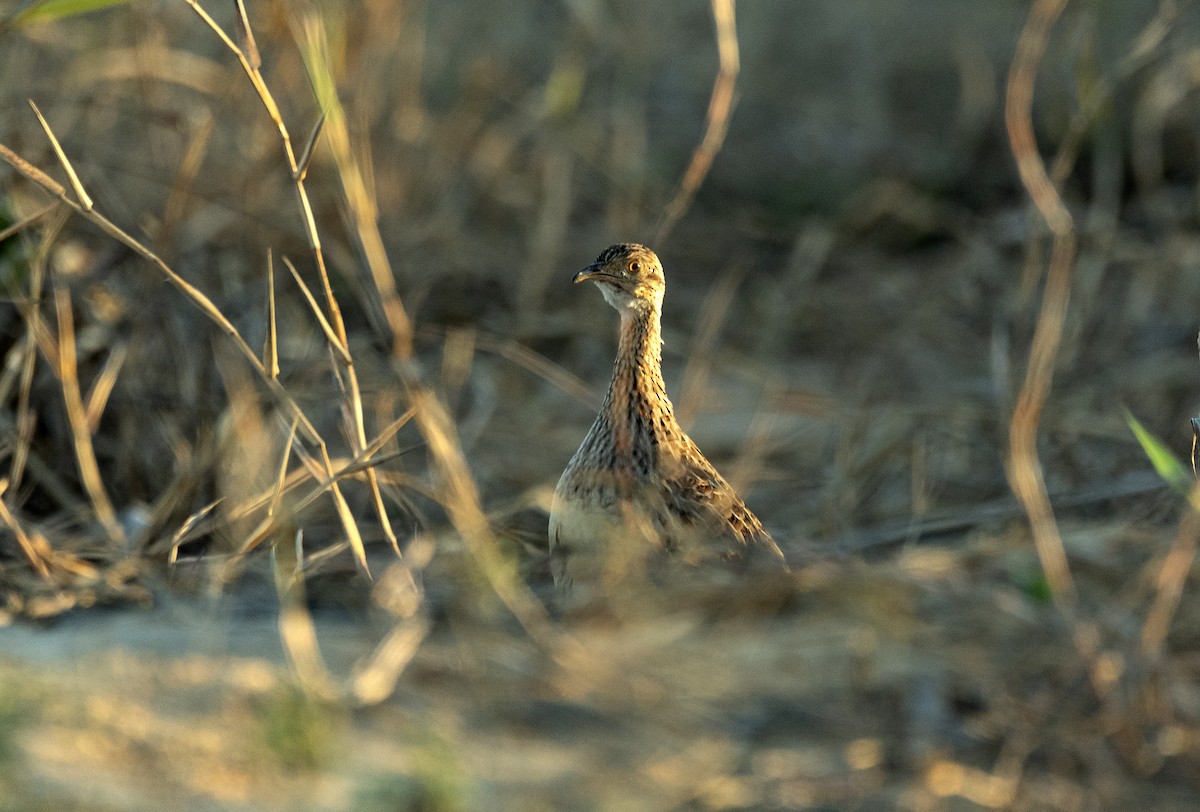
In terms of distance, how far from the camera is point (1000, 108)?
934 centimetres

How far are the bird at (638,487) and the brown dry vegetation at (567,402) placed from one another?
156mm

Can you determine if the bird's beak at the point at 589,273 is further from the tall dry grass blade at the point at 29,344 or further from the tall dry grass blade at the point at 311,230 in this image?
the tall dry grass blade at the point at 29,344

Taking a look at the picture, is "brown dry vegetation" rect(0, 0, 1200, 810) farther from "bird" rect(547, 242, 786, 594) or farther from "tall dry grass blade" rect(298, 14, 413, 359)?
"bird" rect(547, 242, 786, 594)

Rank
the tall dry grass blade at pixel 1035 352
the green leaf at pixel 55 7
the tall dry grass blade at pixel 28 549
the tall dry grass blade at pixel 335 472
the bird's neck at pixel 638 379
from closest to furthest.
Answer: the tall dry grass blade at pixel 1035 352 → the green leaf at pixel 55 7 → the tall dry grass blade at pixel 335 472 → the tall dry grass blade at pixel 28 549 → the bird's neck at pixel 638 379

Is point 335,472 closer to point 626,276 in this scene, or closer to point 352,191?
point 352,191

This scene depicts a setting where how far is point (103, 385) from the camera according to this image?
14.4ft

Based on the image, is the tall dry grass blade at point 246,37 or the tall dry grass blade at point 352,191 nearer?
the tall dry grass blade at point 352,191

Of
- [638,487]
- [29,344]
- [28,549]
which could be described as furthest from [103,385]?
[638,487]

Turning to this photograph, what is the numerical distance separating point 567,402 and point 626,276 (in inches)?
85.0

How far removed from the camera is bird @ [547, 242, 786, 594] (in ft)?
11.3

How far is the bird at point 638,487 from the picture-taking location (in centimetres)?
345

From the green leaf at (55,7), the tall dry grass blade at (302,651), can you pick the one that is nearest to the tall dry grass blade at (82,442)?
the tall dry grass blade at (302,651)

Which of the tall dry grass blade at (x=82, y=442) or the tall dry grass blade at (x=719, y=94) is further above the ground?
the tall dry grass blade at (x=719, y=94)

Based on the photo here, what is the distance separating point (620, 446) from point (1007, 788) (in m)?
1.65
